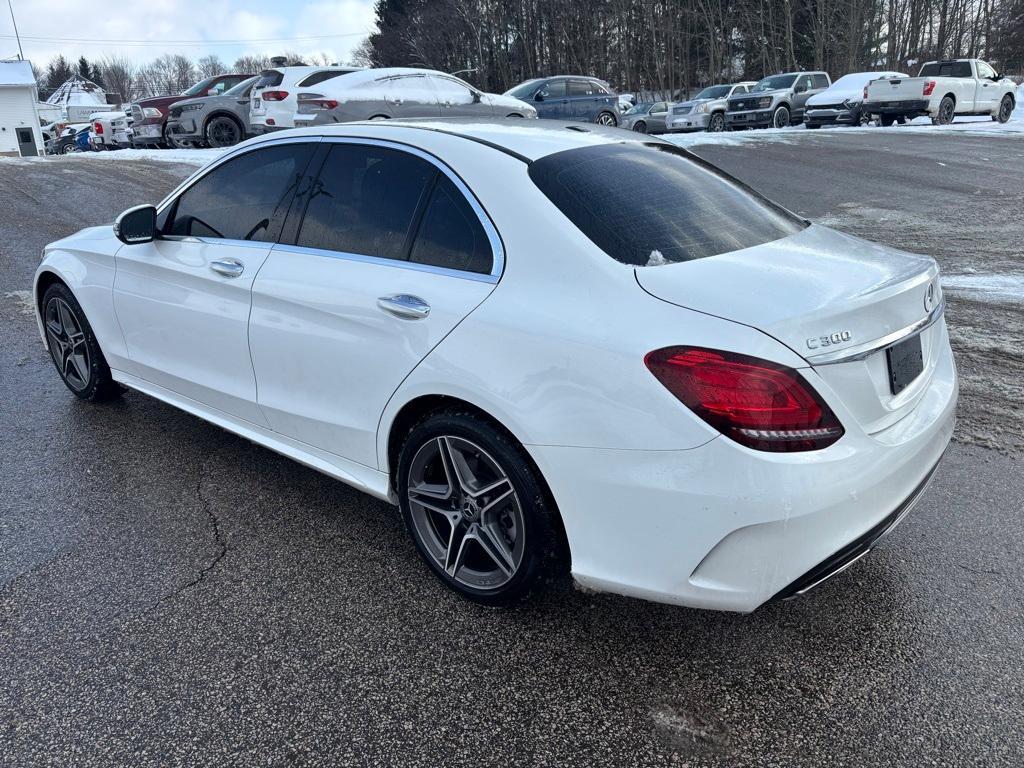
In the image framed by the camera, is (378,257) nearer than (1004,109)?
Yes

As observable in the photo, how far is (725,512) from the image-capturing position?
85.7 inches

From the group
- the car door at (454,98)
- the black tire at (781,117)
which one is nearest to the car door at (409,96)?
the car door at (454,98)

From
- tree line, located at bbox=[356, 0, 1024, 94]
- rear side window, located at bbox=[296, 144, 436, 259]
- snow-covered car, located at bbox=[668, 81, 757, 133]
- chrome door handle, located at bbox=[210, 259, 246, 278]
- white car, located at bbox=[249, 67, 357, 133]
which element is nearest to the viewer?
rear side window, located at bbox=[296, 144, 436, 259]

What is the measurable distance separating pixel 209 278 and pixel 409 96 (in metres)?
11.9

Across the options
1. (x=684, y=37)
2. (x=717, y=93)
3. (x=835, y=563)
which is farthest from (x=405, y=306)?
(x=684, y=37)

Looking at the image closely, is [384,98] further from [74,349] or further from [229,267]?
[229,267]

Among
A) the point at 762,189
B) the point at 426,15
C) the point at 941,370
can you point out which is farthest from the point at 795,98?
the point at 426,15

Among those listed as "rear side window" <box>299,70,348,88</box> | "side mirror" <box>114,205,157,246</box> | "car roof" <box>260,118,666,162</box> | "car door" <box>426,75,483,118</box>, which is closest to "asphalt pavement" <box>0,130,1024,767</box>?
"side mirror" <box>114,205,157,246</box>

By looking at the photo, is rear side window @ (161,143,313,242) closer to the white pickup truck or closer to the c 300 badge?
the c 300 badge

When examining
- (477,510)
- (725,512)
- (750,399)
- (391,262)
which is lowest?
(477,510)

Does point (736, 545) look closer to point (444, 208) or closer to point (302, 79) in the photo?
point (444, 208)

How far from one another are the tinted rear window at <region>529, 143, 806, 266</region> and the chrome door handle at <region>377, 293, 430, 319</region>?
577 millimetres

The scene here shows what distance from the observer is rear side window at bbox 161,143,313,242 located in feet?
11.6

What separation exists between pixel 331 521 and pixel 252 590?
0.57m
